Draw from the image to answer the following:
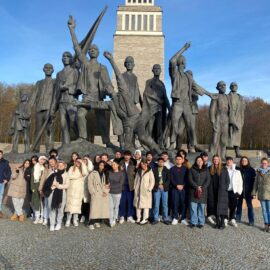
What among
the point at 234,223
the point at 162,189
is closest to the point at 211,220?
the point at 234,223

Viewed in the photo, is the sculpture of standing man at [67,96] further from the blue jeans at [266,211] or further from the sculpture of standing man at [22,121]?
the blue jeans at [266,211]

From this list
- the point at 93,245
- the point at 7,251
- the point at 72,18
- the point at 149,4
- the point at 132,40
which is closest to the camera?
the point at 7,251

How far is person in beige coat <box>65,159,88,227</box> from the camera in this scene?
21.6 ft

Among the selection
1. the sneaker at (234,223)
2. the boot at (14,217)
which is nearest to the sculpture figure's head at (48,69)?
the boot at (14,217)

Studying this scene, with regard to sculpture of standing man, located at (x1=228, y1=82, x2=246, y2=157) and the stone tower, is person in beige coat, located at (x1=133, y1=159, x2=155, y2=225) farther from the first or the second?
the stone tower

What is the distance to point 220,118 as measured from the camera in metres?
9.73

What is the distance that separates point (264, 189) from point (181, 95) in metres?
3.42

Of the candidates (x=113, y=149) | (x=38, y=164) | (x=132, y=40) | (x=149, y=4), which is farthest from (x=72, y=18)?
(x=149, y=4)

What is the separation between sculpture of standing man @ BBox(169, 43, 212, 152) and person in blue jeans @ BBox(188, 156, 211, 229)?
93.6 inches

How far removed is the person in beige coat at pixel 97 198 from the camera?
256 inches

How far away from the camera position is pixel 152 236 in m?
5.88

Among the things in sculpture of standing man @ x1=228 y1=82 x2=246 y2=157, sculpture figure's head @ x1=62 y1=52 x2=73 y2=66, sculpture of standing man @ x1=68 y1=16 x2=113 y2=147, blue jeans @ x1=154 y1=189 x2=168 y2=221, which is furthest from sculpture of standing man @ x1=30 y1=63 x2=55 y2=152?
sculpture of standing man @ x1=228 y1=82 x2=246 y2=157

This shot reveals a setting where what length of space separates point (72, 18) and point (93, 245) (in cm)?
674

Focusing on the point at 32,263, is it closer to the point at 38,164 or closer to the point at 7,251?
the point at 7,251
